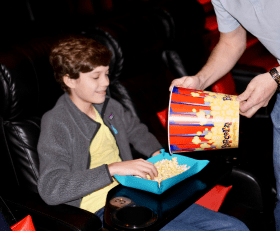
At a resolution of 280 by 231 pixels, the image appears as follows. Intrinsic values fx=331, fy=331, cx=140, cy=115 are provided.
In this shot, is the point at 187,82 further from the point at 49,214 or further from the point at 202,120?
the point at 49,214

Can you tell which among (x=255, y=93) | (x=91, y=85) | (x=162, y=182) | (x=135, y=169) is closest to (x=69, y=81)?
(x=91, y=85)

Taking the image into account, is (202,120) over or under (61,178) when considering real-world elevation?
over

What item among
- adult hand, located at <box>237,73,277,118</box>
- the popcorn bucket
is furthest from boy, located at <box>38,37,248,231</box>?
adult hand, located at <box>237,73,277,118</box>

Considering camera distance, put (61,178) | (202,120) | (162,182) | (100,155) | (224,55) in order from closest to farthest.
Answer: (202,120) → (162,182) → (61,178) → (224,55) → (100,155)

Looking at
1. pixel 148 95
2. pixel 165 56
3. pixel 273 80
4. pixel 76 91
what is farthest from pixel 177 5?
pixel 273 80

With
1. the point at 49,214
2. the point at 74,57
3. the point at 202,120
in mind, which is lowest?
the point at 49,214

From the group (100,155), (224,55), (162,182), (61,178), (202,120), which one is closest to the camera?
(202,120)

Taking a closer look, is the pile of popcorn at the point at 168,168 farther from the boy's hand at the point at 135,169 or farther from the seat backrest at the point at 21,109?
the seat backrest at the point at 21,109

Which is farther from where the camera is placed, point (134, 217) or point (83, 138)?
point (83, 138)

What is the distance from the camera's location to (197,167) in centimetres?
136

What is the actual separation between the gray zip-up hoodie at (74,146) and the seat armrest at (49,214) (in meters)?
0.04

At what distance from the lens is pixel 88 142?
1.53m

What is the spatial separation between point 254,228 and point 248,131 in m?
1.05

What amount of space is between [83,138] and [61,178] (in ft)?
0.89
